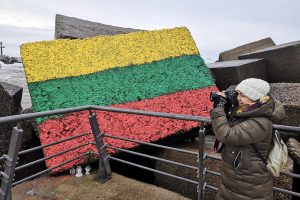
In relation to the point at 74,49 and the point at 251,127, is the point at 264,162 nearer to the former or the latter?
the point at 251,127

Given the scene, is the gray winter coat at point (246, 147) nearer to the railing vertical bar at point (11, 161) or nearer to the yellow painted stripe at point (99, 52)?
the railing vertical bar at point (11, 161)

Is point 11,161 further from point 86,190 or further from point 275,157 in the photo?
point 275,157

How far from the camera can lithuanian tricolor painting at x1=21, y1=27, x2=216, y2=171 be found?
441 cm

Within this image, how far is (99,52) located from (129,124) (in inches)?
55.4

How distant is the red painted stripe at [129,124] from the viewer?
13.9ft

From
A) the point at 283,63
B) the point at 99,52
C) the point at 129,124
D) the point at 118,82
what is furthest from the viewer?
the point at 283,63

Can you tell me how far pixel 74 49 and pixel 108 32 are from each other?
1495 mm

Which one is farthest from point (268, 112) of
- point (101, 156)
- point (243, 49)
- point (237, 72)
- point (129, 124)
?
point (243, 49)

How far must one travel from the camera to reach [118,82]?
4.92 meters

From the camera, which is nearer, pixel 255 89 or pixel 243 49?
pixel 255 89

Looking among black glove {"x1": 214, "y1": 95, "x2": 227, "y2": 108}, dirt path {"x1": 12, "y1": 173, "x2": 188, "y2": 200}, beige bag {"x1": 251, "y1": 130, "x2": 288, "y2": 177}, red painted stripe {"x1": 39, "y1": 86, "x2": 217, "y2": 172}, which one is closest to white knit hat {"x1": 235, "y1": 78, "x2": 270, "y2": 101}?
black glove {"x1": 214, "y1": 95, "x2": 227, "y2": 108}

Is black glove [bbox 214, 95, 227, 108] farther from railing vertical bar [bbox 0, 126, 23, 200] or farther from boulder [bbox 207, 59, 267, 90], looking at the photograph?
boulder [bbox 207, 59, 267, 90]

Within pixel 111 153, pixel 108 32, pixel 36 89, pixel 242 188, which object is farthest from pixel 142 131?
pixel 108 32

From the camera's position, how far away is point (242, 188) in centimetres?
239
